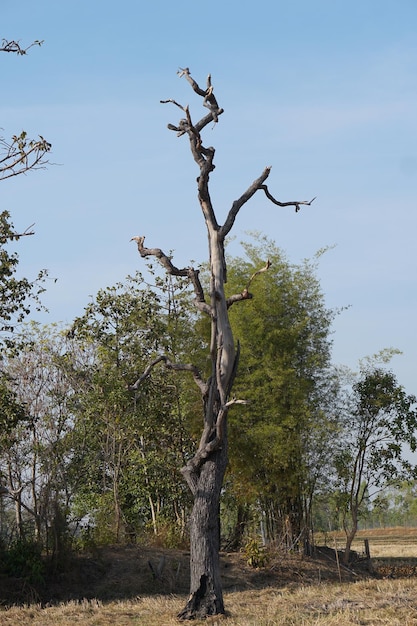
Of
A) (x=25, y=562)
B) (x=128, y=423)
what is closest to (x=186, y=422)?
(x=128, y=423)

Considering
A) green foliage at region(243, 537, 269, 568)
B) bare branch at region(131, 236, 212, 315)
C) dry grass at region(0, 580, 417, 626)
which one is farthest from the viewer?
green foliage at region(243, 537, 269, 568)

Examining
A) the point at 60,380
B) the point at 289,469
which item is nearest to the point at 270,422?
the point at 289,469

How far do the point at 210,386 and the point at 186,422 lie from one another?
24.7ft

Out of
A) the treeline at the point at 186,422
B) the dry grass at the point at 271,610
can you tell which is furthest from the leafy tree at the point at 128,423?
the dry grass at the point at 271,610

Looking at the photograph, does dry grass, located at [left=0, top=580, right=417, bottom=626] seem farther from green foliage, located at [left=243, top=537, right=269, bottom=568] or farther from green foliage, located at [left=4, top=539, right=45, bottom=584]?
green foliage, located at [left=243, top=537, right=269, bottom=568]

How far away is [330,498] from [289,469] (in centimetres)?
177

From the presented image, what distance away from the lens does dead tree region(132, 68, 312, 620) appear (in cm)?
965

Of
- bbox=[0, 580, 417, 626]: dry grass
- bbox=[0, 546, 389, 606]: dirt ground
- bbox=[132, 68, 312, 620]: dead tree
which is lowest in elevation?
bbox=[0, 580, 417, 626]: dry grass

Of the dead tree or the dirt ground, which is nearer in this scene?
the dead tree

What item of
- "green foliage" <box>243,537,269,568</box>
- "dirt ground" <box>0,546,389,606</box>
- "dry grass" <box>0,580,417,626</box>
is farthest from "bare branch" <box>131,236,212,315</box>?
"green foliage" <box>243,537,269,568</box>

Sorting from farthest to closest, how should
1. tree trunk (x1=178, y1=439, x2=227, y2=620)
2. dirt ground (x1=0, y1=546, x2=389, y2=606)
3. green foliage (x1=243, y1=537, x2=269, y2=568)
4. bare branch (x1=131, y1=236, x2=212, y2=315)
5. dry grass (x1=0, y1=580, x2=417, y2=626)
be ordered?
green foliage (x1=243, y1=537, x2=269, y2=568) → dirt ground (x1=0, y1=546, x2=389, y2=606) → bare branch (x1=131, y1=236, x2=212, y2=315) → tree trunk (x1=178, y1=439, x2=227, y2=620) → dry grass (x1=0, y1=580, x2=417, y2=626)

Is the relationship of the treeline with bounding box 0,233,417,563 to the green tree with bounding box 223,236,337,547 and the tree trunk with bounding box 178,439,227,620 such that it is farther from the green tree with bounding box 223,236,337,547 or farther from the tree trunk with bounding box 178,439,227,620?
the tree trunk with bounding box 178,439,227,620

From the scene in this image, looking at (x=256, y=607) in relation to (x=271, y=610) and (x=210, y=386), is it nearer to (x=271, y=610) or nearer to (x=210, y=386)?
(x=271, y=610)

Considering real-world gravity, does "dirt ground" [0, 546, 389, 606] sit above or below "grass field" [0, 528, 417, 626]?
above
